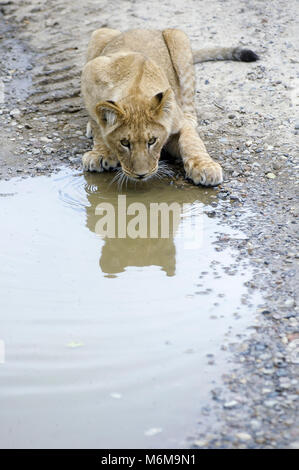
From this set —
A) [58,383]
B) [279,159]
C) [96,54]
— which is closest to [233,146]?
[279,159]

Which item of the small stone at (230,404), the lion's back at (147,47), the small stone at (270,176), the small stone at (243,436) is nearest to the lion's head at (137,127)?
the small stone at (270,176)

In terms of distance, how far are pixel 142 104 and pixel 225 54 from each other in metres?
2.31

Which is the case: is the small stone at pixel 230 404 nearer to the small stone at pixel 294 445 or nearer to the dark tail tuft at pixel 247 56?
the small stone at pixel 294 445

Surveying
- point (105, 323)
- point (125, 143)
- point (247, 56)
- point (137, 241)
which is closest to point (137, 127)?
point (125, 143)

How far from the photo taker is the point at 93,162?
20.4 ft

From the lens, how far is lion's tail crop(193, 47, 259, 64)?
7.55 metres

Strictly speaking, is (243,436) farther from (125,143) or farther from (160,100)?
(160,100)

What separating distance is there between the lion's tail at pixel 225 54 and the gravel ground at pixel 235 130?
0.08 meters

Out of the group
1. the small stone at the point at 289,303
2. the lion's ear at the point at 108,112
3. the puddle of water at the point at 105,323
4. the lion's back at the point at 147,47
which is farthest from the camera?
the lion's back at the point at 147,47

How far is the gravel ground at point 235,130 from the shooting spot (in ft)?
11.6

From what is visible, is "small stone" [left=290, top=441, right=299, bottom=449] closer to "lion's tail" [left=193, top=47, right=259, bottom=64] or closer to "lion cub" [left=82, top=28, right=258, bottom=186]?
"lion cub" [left=82, top=28, right=258, bottom=186]

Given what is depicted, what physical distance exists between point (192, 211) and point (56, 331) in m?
1.82

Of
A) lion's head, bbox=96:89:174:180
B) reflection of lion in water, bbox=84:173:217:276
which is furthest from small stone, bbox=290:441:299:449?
lion's head, bbox=96:89:174:180

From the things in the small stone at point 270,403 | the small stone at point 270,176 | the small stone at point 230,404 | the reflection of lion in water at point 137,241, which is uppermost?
the small stone at point 270,176
